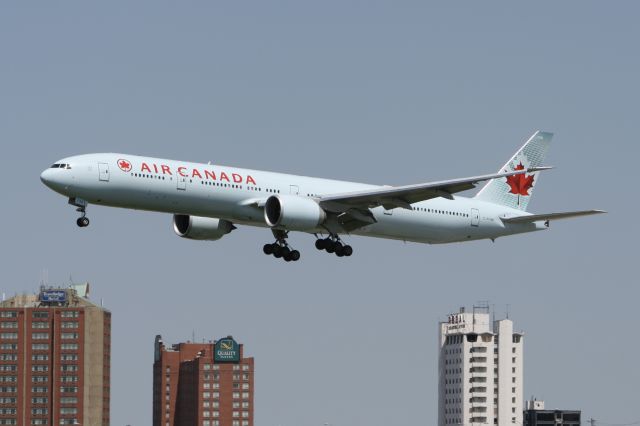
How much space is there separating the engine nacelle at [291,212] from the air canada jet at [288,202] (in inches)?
2.2

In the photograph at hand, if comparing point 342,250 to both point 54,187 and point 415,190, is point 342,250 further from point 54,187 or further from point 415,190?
point 54,187

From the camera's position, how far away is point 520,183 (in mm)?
101875

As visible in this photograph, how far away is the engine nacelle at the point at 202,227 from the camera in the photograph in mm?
91062

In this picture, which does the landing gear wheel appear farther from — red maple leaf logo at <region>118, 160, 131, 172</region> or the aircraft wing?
red maple leaf logo at <region>118, 160, 131, 172</region>

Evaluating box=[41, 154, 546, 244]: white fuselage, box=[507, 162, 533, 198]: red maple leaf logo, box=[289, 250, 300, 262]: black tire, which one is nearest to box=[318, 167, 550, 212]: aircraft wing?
box=[41, 154, 546, 244]: white fuselage

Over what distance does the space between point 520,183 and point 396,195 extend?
1695 cm

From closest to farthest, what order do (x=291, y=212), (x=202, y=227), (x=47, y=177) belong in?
(x=47, y=177) → (x=291, y=212) → (x=202, y=227)

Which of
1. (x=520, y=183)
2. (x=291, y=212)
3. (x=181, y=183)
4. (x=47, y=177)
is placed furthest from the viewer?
(x=520, y=183)

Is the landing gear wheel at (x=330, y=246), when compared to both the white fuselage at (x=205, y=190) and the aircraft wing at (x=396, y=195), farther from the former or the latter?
the aircraft wing at (x=396, y=195)

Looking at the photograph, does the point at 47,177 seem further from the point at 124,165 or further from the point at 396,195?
the point at 396,195

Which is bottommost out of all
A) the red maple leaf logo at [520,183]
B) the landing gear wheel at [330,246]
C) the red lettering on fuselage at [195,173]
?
the landing gear wheel at [330,246]

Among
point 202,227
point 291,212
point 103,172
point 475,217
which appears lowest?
point 202,227

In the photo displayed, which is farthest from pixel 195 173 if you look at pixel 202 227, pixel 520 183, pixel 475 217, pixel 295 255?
pixel 520 183

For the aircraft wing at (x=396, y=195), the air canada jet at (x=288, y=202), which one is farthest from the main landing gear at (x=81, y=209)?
the aircraft wing at (x=396, y=195)
